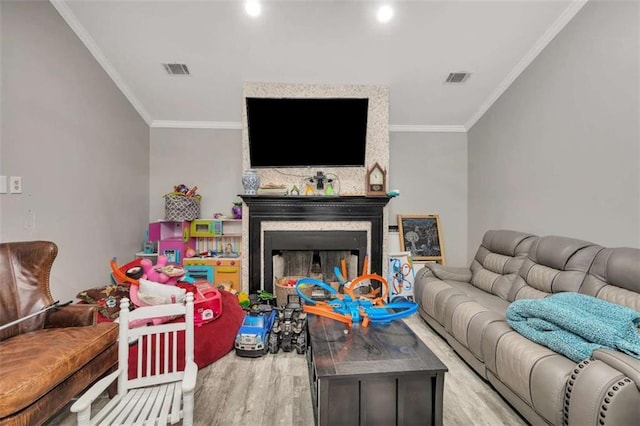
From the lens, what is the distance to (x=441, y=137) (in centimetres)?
466

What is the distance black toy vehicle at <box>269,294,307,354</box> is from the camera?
8.48ft

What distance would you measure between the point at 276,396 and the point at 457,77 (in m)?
3.79

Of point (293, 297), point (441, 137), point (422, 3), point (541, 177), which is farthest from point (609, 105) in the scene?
point (293, 297)

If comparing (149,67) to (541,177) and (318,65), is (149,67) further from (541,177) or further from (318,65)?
(541,177)

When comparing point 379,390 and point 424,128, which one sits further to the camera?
point 424,128

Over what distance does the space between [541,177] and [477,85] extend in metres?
1.38

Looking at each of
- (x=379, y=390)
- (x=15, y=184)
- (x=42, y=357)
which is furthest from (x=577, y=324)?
(x=15, y=184)

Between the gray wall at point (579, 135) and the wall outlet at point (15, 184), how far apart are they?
15.6 feet

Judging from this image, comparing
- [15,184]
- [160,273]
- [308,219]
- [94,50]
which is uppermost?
[94,50]

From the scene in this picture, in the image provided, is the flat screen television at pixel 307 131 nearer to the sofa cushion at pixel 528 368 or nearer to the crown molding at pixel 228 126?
the crown molding at pixel 228 126

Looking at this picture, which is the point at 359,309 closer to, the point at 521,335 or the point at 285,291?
the point at 521,335

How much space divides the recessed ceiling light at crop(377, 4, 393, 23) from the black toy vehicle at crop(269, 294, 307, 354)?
2822mm

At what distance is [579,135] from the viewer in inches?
106

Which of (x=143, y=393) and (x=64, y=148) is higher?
(x=64, y=148)
